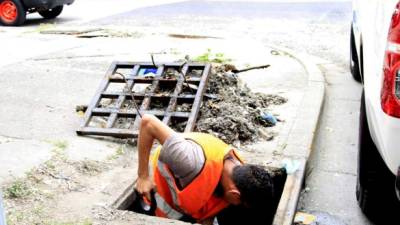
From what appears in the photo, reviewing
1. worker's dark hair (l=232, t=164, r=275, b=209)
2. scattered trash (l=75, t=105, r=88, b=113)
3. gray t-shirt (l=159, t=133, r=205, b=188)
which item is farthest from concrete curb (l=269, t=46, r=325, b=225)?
scattered trash (l=75, t=105, r=88, b=113)

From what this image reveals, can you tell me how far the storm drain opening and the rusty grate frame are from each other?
949mm

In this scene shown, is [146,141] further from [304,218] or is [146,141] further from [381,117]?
[381,117]

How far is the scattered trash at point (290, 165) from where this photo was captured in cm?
397

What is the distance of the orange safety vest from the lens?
3135 mm

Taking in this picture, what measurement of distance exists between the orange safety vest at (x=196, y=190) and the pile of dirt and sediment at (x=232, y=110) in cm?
119

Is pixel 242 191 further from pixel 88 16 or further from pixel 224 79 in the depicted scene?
pixel 88 16

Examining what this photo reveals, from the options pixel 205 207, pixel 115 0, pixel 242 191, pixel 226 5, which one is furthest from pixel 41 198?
pixel 115 0

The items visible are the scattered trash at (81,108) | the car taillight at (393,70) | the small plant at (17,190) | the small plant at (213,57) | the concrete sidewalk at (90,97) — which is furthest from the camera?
the small plant at (213,57)

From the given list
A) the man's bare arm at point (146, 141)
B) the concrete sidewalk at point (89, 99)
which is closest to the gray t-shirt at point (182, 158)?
the man's bare arm at point (146, 141)

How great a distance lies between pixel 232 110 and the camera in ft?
16.1

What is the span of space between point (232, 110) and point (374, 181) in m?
1.93

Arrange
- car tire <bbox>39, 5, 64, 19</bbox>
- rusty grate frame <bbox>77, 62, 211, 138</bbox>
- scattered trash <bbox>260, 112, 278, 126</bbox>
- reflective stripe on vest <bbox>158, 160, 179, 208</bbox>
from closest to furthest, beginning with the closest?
reflective stripe on vest <bbox>158, 160, 179, 208</bbox> < rusty grate frame <bbox>77, 62, 211, 138</bbox> < scattered trash <bbox>260, 112, 278, 126</bbox> < car tire <bbox>39, 5, 64, 19</bbox>

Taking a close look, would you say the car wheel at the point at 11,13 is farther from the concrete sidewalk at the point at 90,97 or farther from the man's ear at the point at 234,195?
the man's ear at the point at 234,195

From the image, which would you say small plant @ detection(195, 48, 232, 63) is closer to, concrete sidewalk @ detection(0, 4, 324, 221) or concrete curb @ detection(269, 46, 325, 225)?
concrete sidewalk @ detection(0, 4, 324, 221)
